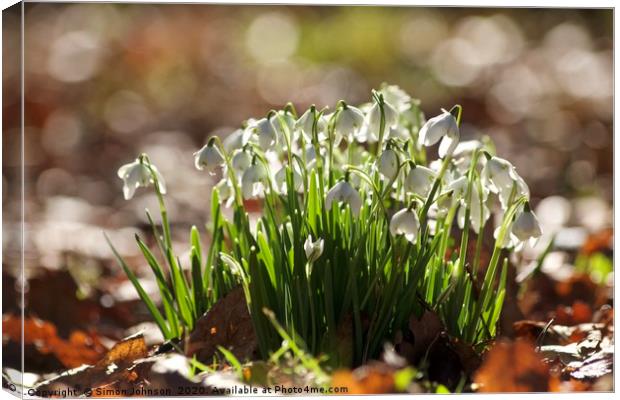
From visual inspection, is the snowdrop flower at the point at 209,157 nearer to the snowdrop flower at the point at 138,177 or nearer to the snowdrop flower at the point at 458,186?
the snowdrop flower at the point at 138,177

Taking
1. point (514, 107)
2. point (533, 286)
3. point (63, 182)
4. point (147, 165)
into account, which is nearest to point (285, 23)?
point (514, 107)

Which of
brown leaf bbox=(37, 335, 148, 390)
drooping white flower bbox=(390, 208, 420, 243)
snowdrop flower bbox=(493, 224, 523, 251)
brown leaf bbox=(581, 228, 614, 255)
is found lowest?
brown leaf bbox=(581, 228, 614, 255)

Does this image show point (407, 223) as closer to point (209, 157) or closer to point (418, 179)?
point (418, 179)

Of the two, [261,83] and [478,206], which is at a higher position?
[478,206]

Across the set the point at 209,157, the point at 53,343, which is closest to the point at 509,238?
the point at 209,157

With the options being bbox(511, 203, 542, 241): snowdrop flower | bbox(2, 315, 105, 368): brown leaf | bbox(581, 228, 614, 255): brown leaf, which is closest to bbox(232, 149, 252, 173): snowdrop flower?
bbox(511, 203, 542, 241): snowdrop flower

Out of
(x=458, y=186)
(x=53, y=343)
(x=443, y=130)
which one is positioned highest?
(x=443, y=130)

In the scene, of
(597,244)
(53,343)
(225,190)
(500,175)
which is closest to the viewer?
(500,175)

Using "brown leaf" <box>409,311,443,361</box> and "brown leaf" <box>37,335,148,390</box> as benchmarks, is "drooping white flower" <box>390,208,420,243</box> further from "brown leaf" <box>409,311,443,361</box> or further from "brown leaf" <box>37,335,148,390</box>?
"brown leaf" <box>37,335,148,390</box>
